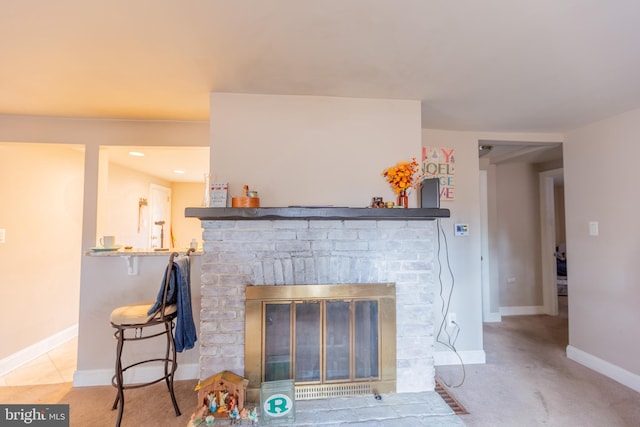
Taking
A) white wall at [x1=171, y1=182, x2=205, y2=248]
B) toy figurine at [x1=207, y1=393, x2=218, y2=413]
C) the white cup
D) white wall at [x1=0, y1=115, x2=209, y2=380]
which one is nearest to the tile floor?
white wall at [x1=0, y1=115, x2=209, y2=380]

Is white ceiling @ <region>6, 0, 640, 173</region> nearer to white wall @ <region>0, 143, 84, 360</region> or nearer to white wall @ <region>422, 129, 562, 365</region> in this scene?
white wall @ <region>422, 129, 562, 365</region>

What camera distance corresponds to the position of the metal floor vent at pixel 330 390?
211 centimetres

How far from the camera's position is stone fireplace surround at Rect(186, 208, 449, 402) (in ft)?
6.83

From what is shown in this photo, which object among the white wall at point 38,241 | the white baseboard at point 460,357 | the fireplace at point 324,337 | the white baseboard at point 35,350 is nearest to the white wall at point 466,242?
the white baseboard at point 460,357

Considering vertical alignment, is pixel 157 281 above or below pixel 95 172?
below

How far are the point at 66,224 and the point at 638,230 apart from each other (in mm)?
5551

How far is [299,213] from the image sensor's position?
2.02m

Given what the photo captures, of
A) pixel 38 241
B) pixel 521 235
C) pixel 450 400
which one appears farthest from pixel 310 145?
pixel 521 235

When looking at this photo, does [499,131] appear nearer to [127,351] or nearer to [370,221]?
Result: [370,221]

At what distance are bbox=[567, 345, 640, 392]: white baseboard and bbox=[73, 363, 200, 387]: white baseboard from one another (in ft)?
11.6

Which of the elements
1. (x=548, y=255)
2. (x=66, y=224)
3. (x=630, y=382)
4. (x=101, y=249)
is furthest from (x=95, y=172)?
(x=548, y=255)

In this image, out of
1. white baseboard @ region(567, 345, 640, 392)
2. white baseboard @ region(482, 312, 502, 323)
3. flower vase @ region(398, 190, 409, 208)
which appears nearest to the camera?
flower vase @ region(398, 190, 409, 208)

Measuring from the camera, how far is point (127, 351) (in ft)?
8.67

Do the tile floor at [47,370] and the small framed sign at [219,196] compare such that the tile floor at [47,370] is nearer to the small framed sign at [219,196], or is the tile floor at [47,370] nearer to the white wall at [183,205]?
the small framed sign at [219,196]
